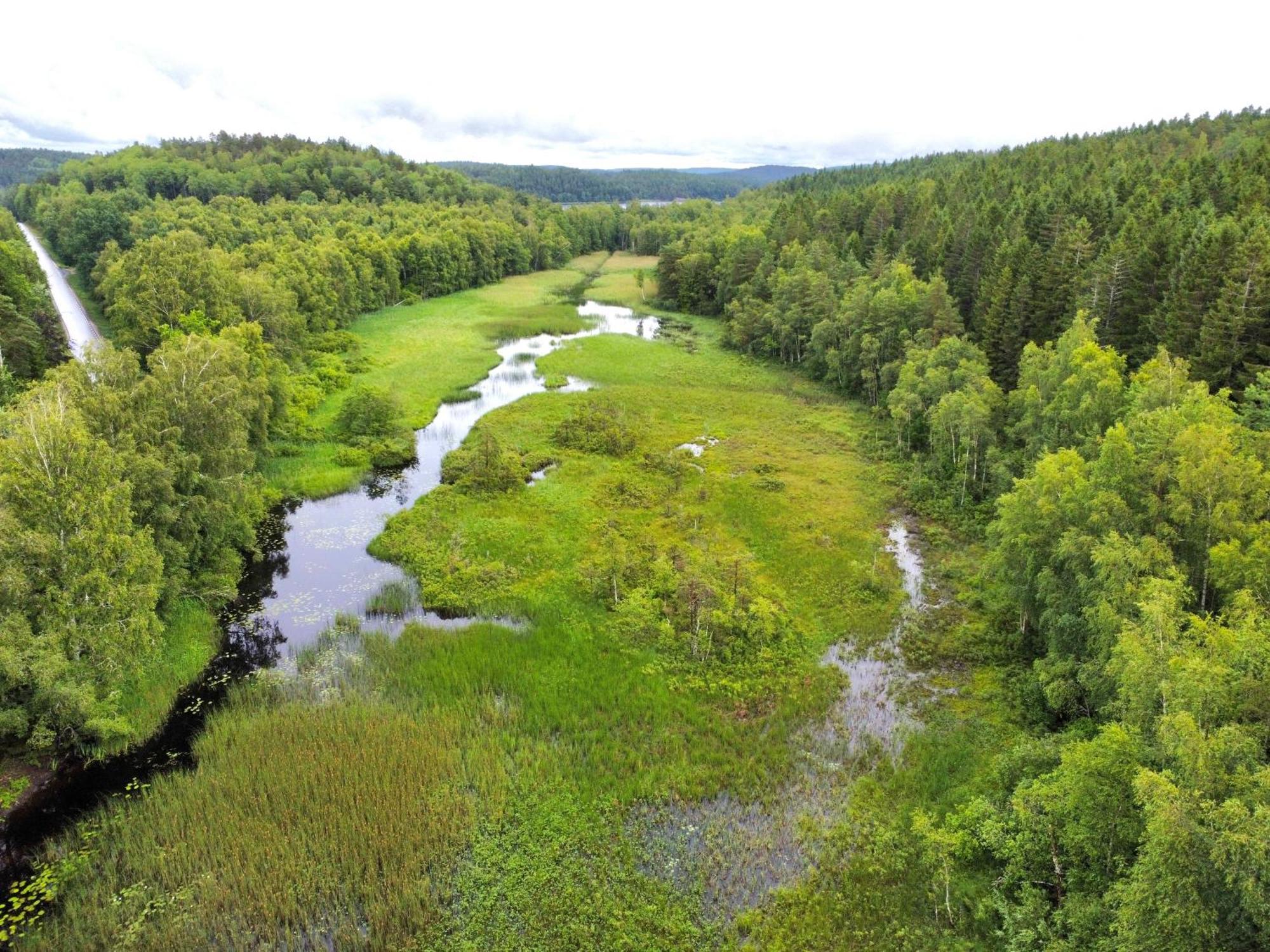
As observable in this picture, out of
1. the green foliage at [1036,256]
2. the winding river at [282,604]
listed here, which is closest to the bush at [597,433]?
the winding river at [282,604]

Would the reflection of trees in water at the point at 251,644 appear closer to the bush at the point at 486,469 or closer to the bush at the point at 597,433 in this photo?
the bush at the point at 486,469

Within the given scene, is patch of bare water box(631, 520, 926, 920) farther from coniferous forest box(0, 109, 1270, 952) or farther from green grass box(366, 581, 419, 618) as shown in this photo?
green grass box(366, 581, 419, 618)

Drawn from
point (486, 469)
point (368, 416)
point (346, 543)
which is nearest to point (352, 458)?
point (368, 416)

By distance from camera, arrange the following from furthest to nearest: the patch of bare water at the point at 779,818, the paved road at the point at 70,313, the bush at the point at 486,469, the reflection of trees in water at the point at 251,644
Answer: the paved road at the point at 70,313 → the bush at the point at 486,469 → the reflection of trees in water at the point at 251,644 → the patch of bare water at the point at 779,818

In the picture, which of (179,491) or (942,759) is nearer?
(942,759)

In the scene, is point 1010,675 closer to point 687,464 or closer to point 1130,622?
point 1130,622

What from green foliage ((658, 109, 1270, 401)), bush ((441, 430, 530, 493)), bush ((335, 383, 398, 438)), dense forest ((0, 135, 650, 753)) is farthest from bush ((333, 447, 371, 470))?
green foliage ((658, 109, 1270, 401))

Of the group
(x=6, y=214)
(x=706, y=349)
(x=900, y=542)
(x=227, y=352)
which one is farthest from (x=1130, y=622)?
(x=6, y=214)

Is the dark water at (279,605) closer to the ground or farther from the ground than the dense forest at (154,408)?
closer to the ground
